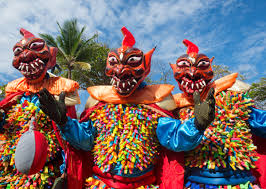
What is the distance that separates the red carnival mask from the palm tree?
1009 centimetres

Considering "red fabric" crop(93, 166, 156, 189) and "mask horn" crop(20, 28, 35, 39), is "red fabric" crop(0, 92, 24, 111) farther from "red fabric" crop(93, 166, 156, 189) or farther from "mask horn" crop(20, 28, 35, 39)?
"red fabric" crop(93, 166, 156, 189)

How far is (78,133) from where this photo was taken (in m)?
1.85

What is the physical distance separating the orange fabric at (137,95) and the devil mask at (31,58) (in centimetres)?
59

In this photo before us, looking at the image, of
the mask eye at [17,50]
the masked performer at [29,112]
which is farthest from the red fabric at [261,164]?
the mask eye at [17,50]

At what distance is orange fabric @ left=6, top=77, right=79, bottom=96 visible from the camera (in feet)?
7.20

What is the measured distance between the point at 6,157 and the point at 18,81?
847mm

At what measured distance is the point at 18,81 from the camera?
2.36 m

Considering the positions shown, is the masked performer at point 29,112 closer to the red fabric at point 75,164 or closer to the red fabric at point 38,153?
the red fabric at point 75,164

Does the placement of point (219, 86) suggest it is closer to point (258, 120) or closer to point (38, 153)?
point (258, 120)

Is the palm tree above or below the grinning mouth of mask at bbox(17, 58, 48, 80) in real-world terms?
above

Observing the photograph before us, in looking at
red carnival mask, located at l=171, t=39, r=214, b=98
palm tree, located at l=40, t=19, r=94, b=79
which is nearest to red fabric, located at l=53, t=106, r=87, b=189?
red carnival mask, located at l=171, t=39, r=214, b=98

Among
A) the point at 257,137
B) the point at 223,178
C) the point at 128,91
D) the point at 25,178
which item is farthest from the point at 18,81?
A: the point at 257,137

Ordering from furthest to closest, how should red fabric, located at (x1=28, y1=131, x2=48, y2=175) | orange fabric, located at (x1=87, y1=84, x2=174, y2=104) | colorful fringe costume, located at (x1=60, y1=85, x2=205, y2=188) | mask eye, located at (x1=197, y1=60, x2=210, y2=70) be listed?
1. mask eye, located at (x1=197, y1=60, x2=210, y2=70)
2. orange fabric, located at (x1=87, y1=84, x2=174, y2=104)
3. colorful fringe costume, located at (x1=60, y1=85, x2=205, y2=188)
4. red fabric, located at (x1=28, y1=131, x2=48, y2=175)

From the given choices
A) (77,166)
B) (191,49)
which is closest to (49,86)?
(77,166)
